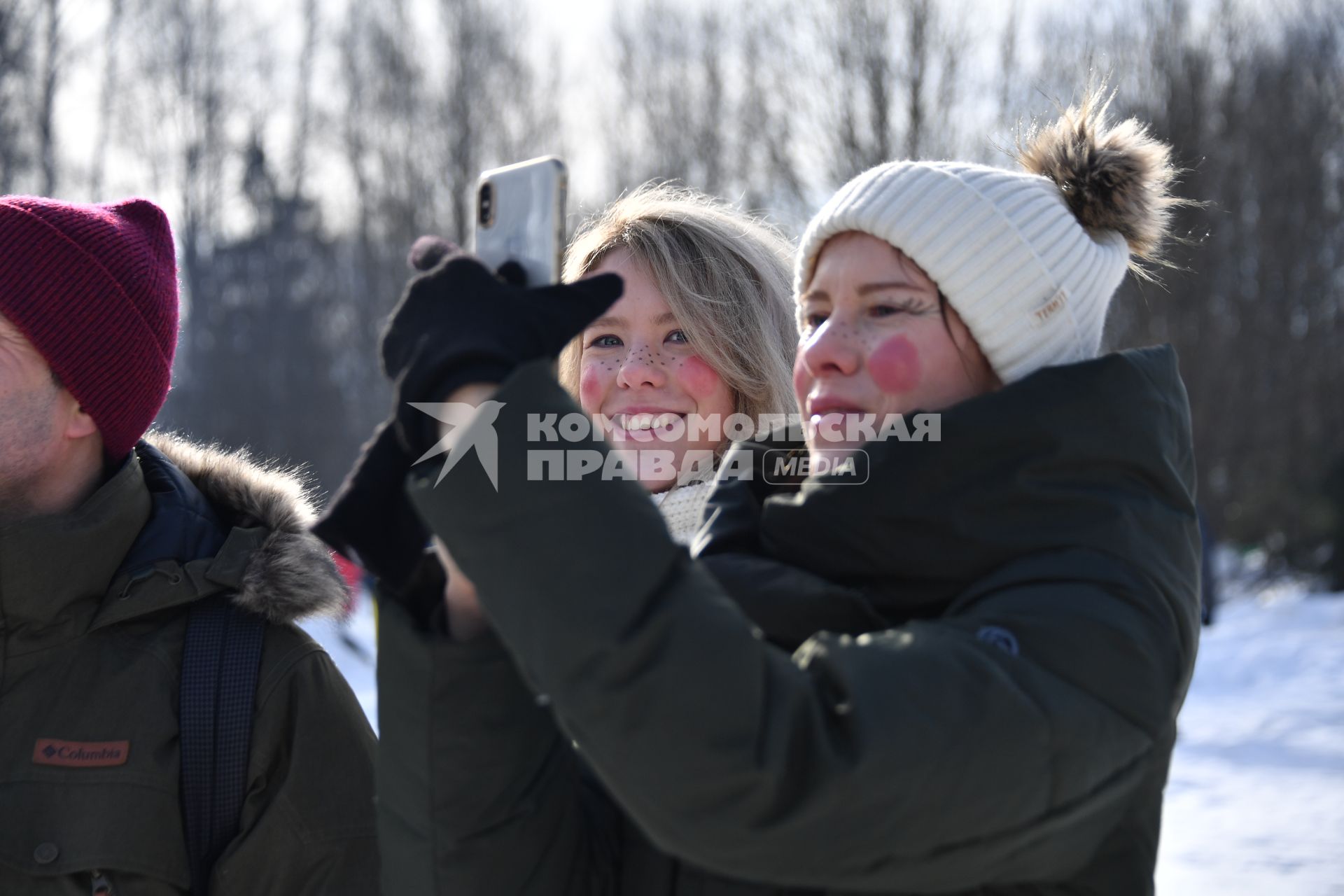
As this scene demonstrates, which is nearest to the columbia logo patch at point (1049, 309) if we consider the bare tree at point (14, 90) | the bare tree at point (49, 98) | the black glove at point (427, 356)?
the black glove at point (427, 356)

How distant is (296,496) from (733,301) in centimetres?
94

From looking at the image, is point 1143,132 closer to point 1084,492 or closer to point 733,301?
point 1084,492

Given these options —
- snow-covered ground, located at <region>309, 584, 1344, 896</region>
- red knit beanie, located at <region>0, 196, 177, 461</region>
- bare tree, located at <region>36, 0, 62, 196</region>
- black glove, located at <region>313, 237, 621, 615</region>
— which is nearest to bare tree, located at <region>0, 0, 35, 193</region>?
bare tree, located at <region>36, 0, 62, 196</region>

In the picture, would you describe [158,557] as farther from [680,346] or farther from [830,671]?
[830,671]

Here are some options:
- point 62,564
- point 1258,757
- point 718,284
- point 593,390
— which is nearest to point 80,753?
point 62,564

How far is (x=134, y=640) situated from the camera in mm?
2012

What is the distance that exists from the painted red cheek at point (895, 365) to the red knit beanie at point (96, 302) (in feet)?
4.56

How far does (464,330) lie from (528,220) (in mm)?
178

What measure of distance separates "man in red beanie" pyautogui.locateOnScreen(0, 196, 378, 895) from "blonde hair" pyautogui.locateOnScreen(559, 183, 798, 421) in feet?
2.74

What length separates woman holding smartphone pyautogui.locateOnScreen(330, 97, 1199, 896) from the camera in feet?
3.53

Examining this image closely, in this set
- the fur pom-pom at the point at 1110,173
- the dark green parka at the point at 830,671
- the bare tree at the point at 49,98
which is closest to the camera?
the dark green parka at the point at 830,671

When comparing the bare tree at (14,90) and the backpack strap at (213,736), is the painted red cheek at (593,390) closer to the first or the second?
the backpack strap at (213,736)

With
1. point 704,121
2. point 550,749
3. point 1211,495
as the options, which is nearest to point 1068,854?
point 550,749

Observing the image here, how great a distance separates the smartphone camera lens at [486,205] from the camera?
52.6 inches
